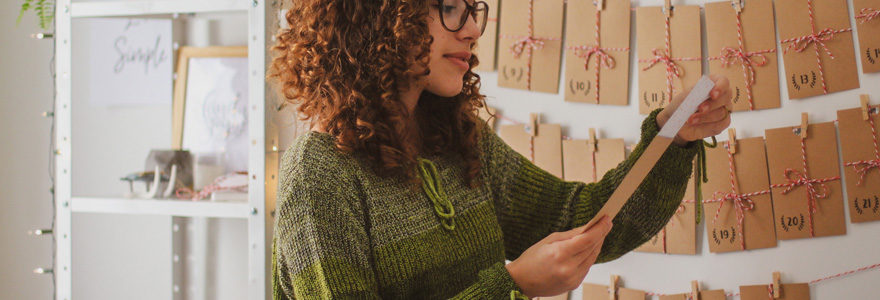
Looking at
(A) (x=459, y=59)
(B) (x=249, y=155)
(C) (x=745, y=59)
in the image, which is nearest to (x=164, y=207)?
(B) (x=249, y=155)

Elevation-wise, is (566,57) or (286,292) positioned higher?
(566,57)

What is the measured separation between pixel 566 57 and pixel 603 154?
20 centimetres

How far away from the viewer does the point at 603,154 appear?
1427mm

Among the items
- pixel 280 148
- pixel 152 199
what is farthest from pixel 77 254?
pixel 280 148

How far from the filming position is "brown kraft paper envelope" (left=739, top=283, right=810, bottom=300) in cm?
127

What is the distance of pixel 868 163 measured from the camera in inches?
48.0

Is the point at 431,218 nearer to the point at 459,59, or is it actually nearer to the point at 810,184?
the point at 459,59

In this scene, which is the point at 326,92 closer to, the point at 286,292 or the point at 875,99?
the point at 286,292

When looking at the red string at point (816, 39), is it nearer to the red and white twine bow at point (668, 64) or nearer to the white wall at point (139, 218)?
the white wall at point (139, 218)

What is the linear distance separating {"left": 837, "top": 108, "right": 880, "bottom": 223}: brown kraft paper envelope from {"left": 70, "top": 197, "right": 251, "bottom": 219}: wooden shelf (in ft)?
3.44

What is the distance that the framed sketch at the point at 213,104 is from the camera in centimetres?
169

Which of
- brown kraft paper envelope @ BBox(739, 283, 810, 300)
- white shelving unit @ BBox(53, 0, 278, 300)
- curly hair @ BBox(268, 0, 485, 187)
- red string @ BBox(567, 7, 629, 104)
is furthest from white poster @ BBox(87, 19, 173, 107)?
brown kraft paper envelope @ BBox(739, 283, 810, 300)

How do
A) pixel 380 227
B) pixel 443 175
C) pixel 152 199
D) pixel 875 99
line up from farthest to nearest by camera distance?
1. pixel 152 199
2. pixel 875 99
3. pixel 443 175
4. pixel 380 227

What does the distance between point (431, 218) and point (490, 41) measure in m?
0.59
